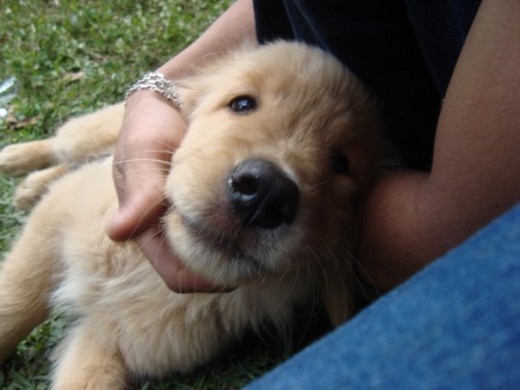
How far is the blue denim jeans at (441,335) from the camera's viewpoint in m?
0.68

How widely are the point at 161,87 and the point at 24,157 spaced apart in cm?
107

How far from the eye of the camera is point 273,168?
1.34 meters

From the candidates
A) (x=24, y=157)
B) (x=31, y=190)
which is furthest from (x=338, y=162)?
(x=24, y=157)


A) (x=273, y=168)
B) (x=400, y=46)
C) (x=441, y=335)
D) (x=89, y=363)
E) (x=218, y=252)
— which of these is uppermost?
(x=441, y=335)

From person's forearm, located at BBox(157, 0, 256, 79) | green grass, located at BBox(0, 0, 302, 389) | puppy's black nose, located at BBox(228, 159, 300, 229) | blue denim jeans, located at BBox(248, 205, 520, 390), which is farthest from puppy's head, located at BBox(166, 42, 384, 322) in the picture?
green grass, located at BBox(0, 0, 302, 389)

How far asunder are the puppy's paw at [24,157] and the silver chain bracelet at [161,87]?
0.88 metres

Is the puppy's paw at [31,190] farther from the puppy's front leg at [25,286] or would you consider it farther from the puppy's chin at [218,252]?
the puppy's chin at [218,252]

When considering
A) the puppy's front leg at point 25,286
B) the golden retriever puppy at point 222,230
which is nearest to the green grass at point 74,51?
the puppy's front leg at point 25,286

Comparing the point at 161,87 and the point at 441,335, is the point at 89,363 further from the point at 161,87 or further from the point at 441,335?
the point at 441,335

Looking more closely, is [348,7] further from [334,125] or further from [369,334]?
[369,334]

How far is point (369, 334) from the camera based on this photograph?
776 millimetres

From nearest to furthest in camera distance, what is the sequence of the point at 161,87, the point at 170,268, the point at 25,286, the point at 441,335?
the point at 441,335 → the point at 170,268 → the point at 25,286 → the point at 161,87

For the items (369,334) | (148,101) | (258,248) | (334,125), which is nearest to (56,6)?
(148,101)

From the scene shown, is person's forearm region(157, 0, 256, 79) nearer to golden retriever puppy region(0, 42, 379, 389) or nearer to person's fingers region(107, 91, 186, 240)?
golden retriever puppy region(0, 42, 379, 389)
